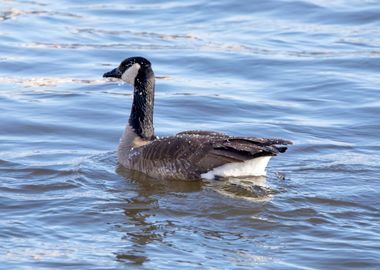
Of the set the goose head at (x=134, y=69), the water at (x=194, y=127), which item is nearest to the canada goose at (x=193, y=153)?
the goose head at (x=134, y=69)

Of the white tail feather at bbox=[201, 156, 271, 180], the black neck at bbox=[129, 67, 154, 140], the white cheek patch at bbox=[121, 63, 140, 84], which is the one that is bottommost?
the white tail feather at bbox=[201, 156, 271, 180]

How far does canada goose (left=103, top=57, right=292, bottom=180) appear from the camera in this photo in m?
11.6

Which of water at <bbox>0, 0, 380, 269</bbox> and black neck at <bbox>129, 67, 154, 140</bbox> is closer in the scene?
water at <bbox>0, 0, 380, 269</bbox>

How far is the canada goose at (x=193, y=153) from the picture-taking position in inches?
458

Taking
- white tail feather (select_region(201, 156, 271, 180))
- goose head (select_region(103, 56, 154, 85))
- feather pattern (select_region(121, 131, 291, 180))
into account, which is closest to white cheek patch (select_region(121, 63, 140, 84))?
goose head (select_region(103, 56, 154, 85))

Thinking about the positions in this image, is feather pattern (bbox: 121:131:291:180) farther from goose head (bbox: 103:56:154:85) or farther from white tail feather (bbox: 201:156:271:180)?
goose head (bbox: 103:56:154:85)

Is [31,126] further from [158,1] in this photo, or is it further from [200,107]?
[158,1]

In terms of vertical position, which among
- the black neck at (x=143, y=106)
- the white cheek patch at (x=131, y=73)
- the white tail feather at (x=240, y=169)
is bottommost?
the white tail feather at (x=240, y=169)

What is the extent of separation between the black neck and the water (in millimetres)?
542

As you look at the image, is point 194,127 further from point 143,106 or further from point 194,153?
point 194,153

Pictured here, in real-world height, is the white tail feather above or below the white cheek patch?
below

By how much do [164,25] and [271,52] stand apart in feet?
9.93

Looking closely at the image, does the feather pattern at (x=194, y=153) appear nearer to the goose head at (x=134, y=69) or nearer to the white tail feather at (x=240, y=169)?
the white tail feather at (x=240, y=169)

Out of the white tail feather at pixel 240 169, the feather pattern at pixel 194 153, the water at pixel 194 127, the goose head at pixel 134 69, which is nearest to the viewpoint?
the water at pixel 194 127
